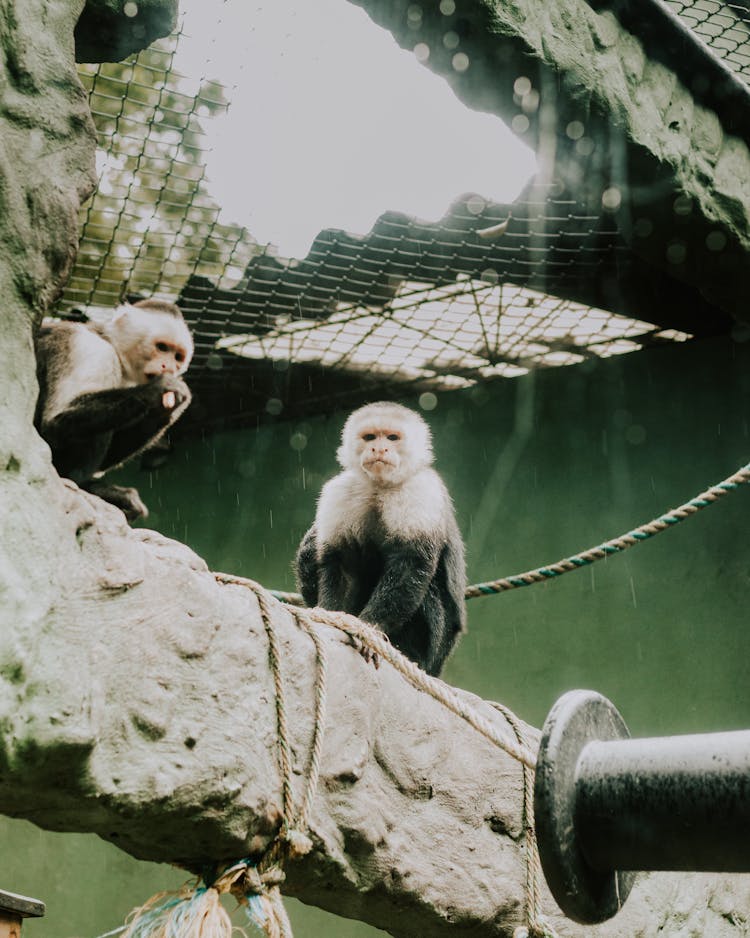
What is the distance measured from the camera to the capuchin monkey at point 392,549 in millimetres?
4055

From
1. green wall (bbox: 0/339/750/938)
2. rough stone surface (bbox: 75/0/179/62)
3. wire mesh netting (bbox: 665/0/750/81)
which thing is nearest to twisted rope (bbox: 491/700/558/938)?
rough stone surface (bbox: 75/0/179/62)

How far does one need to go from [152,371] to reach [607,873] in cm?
310

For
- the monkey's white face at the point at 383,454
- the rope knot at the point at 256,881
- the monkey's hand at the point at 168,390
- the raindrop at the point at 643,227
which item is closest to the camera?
the rope knot at the point at 256,881

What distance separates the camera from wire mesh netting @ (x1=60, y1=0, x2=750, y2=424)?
479cm

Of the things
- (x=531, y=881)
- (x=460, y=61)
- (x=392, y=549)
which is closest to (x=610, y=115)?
(x=460, y=61)

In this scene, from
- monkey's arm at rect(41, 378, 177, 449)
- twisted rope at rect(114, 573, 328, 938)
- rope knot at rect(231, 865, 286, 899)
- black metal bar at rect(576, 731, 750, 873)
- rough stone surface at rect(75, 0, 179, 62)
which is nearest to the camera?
black metal bar at rect(576, 731, 750, 873)

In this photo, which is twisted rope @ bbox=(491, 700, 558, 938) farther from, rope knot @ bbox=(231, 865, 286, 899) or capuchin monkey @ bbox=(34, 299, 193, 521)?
capuchin monkey @ bbox=(34, 299, 193, 521)

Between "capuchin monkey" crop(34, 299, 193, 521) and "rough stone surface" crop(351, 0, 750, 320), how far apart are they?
1.54 m

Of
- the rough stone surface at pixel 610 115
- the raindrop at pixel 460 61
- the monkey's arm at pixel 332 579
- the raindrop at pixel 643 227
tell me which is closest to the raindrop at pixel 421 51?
the rough stone surface at pixel 610 115

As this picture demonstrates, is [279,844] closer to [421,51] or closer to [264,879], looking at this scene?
[264,879]

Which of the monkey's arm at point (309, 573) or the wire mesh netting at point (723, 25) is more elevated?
the wire mesh netting at point (723, 25)

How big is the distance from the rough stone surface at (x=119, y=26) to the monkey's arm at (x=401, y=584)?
217 cm

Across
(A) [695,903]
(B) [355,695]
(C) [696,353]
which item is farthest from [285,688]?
(C) [696,353]

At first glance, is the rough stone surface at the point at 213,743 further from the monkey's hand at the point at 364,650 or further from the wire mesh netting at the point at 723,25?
the wire mesh netting at the point at 723,25
